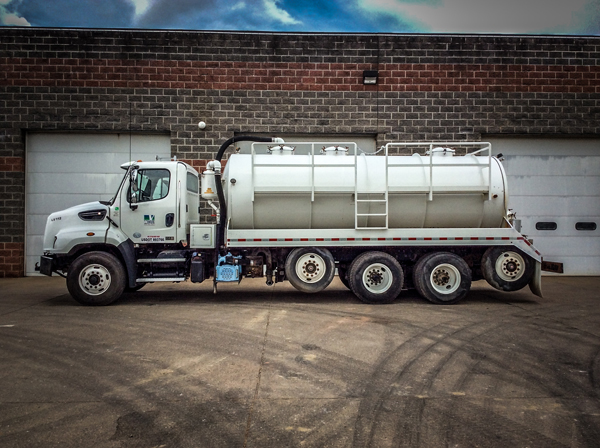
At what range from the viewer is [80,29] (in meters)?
13.7

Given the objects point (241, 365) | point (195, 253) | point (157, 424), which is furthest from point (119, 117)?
point (157, 424)

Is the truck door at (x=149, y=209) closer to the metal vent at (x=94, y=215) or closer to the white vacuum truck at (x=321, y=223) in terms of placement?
the white vacuum truck at (x=321, y=223)

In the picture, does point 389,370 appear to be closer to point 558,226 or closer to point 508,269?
point 508,269

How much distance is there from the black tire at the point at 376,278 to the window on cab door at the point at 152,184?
3.88 meters

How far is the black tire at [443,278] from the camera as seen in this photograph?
945cm

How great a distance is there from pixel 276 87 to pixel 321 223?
5790 millimetres

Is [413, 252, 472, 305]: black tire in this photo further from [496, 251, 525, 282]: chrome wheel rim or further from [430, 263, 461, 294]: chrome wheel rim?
[496, 251, 525, 282]: chrome wheel rim

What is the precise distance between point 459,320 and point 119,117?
10580 mm

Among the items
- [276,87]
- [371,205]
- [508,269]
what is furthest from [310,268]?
[276,87]

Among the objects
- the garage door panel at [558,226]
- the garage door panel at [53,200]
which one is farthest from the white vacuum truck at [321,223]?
the garage door panel at [558,226]

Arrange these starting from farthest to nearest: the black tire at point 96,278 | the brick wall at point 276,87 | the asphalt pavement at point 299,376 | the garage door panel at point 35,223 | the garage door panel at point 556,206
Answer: the garage door panel at point 556,206, the garage door panel at point 35,223, the brick wall at point 276,87, the black tire at point 96,278, the asphalt pavement at point 299,376

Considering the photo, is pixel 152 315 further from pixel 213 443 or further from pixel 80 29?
pixel 80 29

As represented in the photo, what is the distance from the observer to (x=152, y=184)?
9516 mm

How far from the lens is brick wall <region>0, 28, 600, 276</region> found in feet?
45.1
